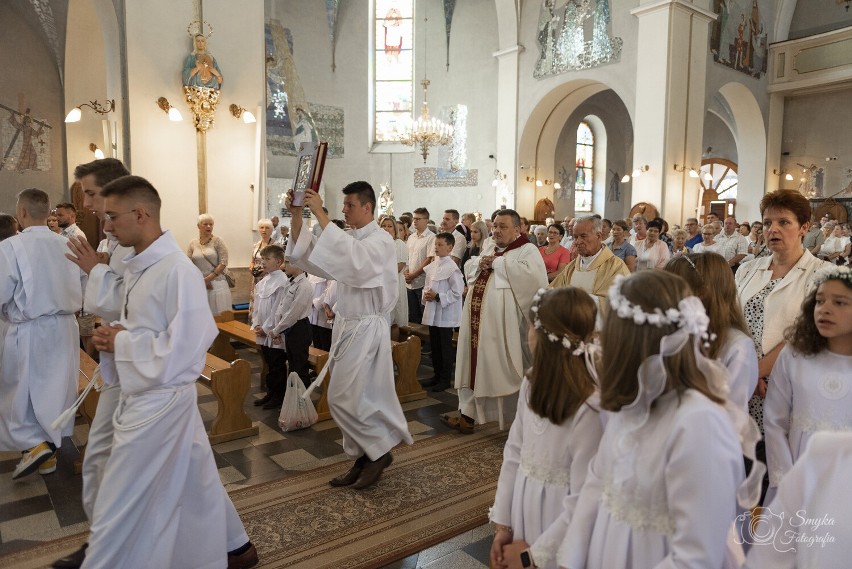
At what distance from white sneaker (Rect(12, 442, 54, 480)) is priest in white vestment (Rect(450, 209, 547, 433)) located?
3.06 m

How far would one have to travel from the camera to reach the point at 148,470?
2.42 metres

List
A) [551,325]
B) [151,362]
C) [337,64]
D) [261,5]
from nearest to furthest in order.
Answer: [551,325] → [151,362] → [261,5] → [337,64]

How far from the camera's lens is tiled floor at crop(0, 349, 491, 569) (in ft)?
10.7

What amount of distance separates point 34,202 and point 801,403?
Result: 4627mm

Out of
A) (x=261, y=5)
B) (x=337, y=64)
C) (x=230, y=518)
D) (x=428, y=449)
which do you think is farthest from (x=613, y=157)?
(x=230, y=518)

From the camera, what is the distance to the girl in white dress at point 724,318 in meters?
2.38

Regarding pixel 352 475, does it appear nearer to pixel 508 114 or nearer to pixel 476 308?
pixel 476 308

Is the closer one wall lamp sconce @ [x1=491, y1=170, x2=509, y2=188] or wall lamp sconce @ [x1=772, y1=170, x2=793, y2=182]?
wall lamp sconce @ [x1=772, y1=170, x2=793, y2=182]

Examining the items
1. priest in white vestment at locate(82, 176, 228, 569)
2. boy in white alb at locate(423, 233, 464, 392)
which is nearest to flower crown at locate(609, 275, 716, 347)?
priest in white vestment at locate(82, 176, 228, 569)

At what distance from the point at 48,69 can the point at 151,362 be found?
15.4 m

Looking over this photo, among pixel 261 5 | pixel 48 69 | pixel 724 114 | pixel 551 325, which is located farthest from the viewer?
pixel 724 114

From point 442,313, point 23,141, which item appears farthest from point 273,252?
point 23,141

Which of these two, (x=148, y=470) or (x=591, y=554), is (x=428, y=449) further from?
(x=591, y=554)

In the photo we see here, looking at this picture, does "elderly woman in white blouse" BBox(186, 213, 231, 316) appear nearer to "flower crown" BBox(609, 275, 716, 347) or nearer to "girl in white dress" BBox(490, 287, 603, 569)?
"girl in white dress" BBox(490, 287, 603, 569)
